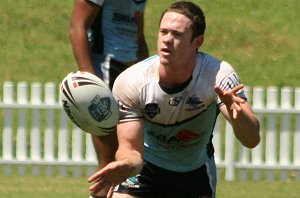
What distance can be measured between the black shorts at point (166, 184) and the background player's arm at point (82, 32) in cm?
100

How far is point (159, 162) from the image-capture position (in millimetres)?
6613

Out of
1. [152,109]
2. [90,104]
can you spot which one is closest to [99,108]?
[90,104]

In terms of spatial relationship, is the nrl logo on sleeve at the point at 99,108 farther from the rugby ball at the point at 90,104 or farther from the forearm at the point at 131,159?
the forearm at the point at 131,159

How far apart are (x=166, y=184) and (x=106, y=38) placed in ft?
4.76

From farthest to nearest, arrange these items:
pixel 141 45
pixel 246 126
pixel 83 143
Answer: pixel 83 143, pixel 141 45, pixel 246 126

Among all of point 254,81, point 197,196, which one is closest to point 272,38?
point 254,81

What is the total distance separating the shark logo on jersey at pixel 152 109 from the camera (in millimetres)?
6297

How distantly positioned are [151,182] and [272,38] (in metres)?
12.1

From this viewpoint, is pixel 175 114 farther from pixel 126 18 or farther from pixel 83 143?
pixel 83 143

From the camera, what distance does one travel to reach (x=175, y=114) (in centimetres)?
634

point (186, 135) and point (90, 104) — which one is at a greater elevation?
point (90, 104)

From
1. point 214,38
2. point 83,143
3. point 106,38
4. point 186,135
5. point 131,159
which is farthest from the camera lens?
point 214,38

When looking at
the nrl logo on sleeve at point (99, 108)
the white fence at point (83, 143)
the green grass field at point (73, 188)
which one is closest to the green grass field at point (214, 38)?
the white fence at point (83, 143)

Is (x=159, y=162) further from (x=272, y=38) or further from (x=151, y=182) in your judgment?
(x=272, y=38)
